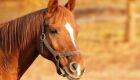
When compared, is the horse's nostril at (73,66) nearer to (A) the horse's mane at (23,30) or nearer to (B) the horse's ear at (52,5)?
(A) the horse's mane at (23,30)

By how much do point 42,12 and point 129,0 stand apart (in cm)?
1422

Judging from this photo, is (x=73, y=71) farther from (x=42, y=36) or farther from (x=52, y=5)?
(x=52, y=5)

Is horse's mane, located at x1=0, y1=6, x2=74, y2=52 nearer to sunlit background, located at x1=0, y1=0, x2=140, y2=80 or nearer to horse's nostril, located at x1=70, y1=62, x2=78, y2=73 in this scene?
horse's nostril, located at x1=70, y1=62, x2=78, y2=73

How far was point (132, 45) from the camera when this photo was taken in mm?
19297

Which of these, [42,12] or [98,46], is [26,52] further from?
[98,46]

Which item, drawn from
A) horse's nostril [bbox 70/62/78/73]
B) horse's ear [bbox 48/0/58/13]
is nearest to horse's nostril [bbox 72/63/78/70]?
horse's nostril [bbox 70/62/78/73]

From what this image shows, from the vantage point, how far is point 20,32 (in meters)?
6.52

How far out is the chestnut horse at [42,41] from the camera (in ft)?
20.9

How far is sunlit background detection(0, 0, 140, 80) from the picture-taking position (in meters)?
14.4

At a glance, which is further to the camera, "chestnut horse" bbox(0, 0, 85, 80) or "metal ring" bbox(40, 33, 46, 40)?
"metal ring" bbox(40, 33, 46, 40)

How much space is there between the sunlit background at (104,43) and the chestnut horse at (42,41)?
3.56m

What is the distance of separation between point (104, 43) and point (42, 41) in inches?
536

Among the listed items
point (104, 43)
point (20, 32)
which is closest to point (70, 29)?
point (20, 32)

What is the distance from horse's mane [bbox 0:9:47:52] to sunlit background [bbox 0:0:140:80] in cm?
356
